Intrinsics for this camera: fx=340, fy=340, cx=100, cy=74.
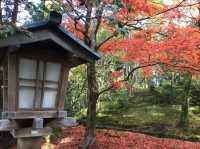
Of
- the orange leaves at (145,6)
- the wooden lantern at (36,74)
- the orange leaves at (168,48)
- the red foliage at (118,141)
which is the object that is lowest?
the red foliage at (118,141)

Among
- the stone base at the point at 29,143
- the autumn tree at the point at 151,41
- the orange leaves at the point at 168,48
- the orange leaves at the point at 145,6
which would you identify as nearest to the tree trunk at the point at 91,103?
the autumn tree at the point at 151,41

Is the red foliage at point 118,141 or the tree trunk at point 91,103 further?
the red foliage at point 118,141

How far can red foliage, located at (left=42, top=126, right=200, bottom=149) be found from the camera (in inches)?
438

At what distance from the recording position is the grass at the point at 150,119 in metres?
13.7

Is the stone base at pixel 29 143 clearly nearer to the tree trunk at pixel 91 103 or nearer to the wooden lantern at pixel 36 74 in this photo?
the wooden lantern at pixel 36 74

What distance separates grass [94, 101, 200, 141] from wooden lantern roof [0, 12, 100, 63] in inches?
346

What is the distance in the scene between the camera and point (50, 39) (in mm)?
5133

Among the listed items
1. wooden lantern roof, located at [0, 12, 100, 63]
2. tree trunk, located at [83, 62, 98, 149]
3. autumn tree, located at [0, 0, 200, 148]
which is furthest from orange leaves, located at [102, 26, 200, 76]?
wooden lantern roof, located at [0, 12, 100, 63]

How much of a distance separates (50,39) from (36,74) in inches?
22.6

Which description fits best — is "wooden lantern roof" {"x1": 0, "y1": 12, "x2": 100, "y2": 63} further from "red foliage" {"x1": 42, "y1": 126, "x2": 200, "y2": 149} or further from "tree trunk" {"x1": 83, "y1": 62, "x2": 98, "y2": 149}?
"red foliage" {"x1": 42, "y1": 126, "x2": 200, "y2": 149}

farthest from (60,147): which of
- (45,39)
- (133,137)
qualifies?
(45,39)

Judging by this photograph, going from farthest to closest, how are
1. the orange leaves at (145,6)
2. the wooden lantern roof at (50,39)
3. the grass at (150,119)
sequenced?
the grass at (150,119) → the orange leaves at (145,6) → the wooden lantern roof at (50,39)

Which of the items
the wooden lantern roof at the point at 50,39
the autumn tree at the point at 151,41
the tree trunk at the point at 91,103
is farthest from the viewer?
the tree trunk at the point at 91,103

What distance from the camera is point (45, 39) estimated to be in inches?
200
